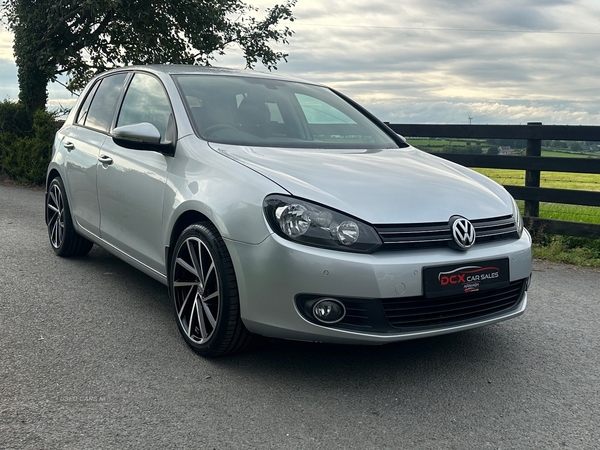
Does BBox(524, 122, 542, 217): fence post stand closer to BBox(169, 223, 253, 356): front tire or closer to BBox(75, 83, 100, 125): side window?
BBox(75, 83, 100, 125): side window

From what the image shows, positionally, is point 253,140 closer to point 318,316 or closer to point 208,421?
point 318,316

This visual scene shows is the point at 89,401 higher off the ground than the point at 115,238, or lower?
lower

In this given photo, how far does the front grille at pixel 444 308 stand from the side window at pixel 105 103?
9.92 ft

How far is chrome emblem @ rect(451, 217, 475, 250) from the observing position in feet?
10.5

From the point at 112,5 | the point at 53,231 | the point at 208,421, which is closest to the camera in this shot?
the point at 208,421

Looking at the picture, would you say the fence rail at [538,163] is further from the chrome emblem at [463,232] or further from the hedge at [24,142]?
the hedge at [24,142]

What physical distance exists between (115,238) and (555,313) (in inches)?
127

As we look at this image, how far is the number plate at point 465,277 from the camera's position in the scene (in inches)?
122

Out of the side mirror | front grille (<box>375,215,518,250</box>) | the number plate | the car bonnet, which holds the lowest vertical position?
the number plate

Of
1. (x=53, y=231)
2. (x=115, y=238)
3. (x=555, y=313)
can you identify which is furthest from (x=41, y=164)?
(x=555, y=313)

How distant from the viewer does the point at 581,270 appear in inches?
249

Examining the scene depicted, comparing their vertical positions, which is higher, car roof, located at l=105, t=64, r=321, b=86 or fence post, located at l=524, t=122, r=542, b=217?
car roof, located at l=105, t=64, r=321, b=86

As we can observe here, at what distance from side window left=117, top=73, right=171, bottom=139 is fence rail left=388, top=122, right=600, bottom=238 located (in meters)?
4.64

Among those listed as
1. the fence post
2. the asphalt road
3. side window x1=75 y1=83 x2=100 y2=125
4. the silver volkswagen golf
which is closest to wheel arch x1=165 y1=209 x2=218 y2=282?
the silver volkswagen golf
